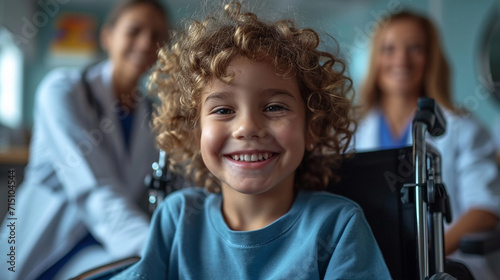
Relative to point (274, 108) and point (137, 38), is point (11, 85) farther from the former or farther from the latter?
point (274, 108)

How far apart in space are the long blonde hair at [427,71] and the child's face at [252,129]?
3.02ft

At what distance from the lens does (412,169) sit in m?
1.11

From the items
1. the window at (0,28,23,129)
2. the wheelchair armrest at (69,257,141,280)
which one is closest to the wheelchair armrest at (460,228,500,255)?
the wheelchair armrest at (69,257,141,280)

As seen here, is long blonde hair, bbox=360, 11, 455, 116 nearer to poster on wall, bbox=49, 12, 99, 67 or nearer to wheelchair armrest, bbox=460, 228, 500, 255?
wheelchair armrest, bbox=460, 228, 500, 255

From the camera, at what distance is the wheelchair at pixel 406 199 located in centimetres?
102

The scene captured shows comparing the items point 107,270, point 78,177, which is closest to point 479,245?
point 107,270

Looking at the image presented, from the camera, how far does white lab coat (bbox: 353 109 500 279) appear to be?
5.66ft

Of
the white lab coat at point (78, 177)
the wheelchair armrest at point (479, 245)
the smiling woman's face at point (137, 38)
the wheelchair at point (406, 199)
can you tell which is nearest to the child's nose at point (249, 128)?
the wheelchair at point (406, 199)

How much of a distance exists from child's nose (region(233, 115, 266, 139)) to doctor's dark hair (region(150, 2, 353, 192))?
0.27 ft

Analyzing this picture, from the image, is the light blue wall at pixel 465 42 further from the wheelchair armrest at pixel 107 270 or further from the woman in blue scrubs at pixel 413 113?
the wheelchair armrest at pixel 107 270

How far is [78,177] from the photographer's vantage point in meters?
1.54

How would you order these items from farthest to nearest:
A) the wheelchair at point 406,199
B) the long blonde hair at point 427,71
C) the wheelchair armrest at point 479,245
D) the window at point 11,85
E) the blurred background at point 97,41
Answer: the window at point 11,85
the blurred background at point 97,41
the long blonde hair at point 427,71
the wheelchair armrest at point 479,245
the wheelchair at point 406,199

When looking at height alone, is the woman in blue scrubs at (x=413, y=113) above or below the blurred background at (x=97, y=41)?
below

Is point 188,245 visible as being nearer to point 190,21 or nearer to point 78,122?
point 190,21
